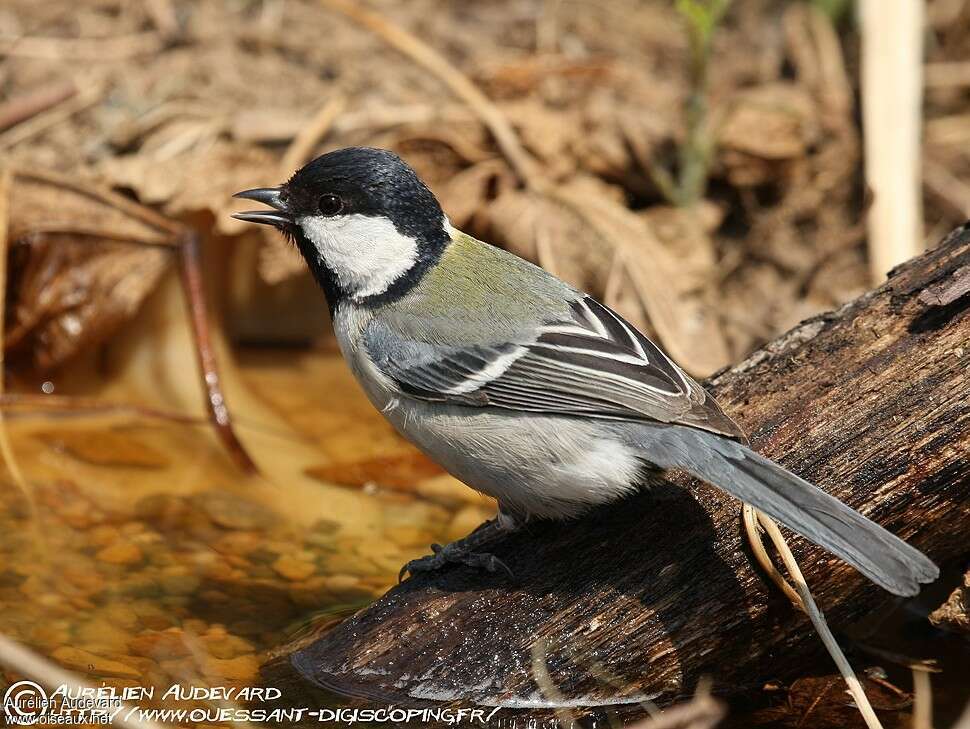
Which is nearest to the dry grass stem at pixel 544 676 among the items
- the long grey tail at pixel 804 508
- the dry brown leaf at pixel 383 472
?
the long grey tail at pixel 804 508

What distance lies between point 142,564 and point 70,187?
6.33ft

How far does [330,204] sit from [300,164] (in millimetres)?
1986

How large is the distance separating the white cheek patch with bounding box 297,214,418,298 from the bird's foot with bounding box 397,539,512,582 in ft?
2.68

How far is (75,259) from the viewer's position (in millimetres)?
5164

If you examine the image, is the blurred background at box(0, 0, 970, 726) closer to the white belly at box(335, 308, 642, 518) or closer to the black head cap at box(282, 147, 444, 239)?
the white belly at box(335, 308, 642, 518)

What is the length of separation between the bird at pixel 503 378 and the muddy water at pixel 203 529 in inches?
32.7

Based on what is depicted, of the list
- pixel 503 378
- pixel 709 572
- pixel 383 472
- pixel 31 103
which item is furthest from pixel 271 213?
pixel 31 103

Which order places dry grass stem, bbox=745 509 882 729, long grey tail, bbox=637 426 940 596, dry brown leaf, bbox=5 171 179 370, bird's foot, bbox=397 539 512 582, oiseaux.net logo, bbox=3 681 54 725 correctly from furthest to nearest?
dry brown leaf, bbox=5 171 179 370
bird's foot, bbox=397 539 512 582
oiseaux.net logo, bbox=3 681 54 725
dry grass stem, bbox=745 509 882 729
long grey tail, bbox=637 426 940 596

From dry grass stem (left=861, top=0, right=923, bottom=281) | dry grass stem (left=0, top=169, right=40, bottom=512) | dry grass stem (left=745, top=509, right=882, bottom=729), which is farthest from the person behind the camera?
dry grass stem (left=861, top=0, right=923, bottom=281)

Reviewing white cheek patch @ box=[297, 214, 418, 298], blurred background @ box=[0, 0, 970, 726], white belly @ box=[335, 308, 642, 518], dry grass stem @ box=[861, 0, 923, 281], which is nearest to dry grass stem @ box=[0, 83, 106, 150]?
blurred background @ box=[0, 0, 970, 726]

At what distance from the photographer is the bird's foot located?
3.23 meters

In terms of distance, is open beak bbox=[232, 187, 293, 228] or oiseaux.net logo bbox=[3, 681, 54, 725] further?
open beak bbox=[232, 187, 293, 228]

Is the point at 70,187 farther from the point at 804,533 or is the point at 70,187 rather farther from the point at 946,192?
the point at 946,192

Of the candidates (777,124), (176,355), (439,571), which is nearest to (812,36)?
(777,124)
